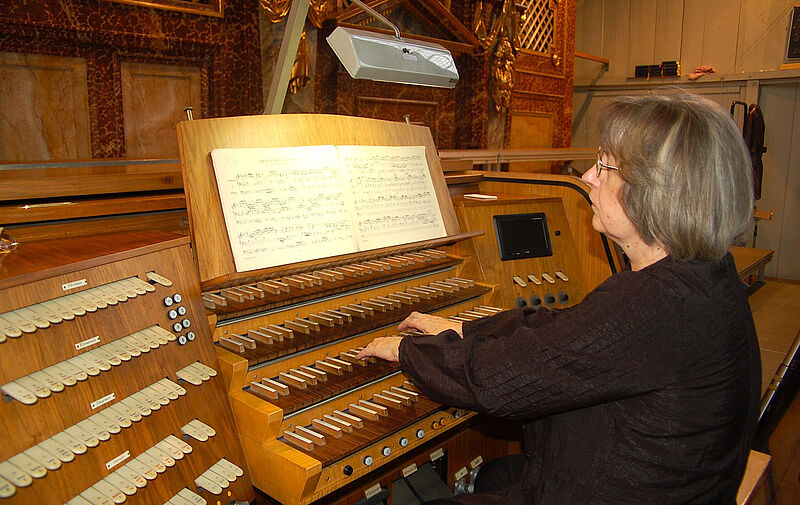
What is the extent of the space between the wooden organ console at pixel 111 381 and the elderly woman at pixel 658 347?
67 centimetres

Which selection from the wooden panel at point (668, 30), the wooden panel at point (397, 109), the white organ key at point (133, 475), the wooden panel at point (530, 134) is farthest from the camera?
the wooden panel at point (668, 30)

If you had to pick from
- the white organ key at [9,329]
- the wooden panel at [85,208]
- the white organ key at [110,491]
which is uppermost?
the wooden panel at [85,208]

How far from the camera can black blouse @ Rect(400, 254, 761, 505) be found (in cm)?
121

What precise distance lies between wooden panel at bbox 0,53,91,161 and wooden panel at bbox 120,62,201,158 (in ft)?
0.82

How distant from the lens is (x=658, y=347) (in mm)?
1203

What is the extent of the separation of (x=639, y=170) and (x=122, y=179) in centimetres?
156

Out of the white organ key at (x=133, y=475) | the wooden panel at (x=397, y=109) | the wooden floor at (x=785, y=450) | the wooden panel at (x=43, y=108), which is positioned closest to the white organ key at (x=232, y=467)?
the white organ key at (x=133, y=475)

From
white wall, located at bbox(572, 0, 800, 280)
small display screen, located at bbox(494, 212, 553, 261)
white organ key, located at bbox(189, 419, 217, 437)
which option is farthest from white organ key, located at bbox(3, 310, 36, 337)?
white wall, located at bbox(572, 0, 800, 280)

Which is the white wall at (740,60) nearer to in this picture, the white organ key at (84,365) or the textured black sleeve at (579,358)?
the textured black sleeve at (579,358)

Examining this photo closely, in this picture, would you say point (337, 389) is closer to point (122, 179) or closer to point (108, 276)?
point (108, 276)

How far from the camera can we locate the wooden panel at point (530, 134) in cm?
661

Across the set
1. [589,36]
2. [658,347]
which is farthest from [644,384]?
[589,36]

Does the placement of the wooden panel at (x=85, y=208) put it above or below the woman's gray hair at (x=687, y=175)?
below

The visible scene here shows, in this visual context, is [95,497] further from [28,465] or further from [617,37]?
[617,37]
